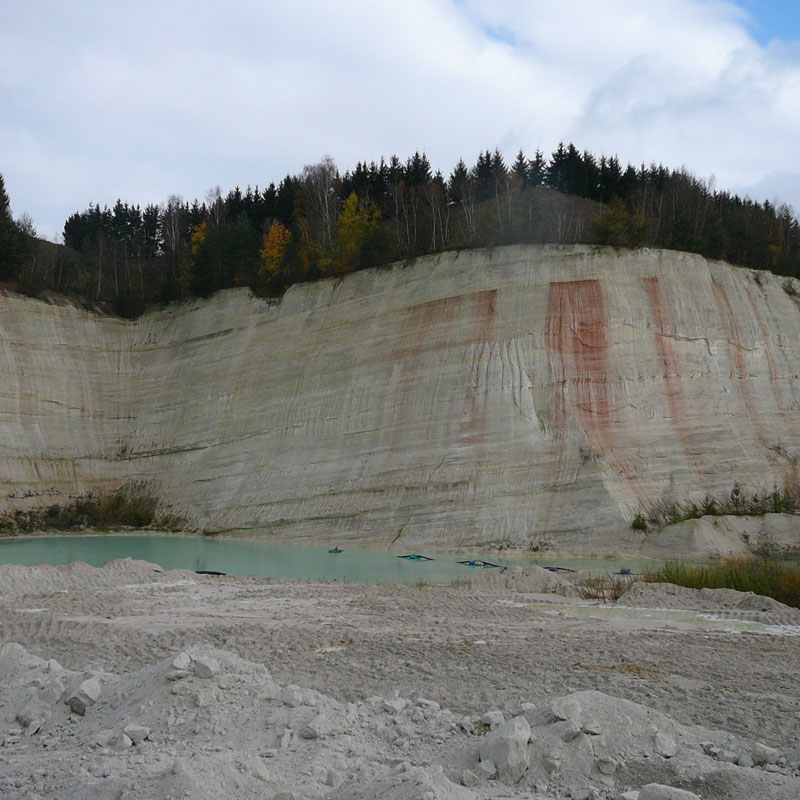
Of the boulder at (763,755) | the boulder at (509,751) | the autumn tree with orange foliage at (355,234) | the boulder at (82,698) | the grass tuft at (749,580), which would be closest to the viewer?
the boulder at (509,751)

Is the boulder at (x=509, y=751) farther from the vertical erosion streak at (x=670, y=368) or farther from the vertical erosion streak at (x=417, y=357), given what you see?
the vertical erosion streak at (x=417, y=357)

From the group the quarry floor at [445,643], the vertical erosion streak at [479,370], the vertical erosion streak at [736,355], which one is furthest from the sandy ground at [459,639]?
the vertical erosion streak at [736,355]

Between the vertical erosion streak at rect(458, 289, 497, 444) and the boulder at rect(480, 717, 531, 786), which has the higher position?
the vertical erosion streak at rect(458, 289, 497, 444)

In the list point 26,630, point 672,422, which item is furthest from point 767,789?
point 672,422

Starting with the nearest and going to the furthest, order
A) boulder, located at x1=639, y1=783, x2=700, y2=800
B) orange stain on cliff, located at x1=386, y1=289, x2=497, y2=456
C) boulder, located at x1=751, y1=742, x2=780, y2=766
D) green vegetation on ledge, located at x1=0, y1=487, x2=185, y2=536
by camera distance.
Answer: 1. boulder, located at x1=639, y1=783, x2=700, y2=800
2. boulder, located at x1=751, y1=742, x2=780, y2=766
3. orange stain on cliff, located at x1=386, y1=289, x2=497, y2=456
4. green vegetation on ledge, located at x1=0, y1=487, x2=185, y2=536

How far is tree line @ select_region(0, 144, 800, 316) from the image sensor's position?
41.0 m

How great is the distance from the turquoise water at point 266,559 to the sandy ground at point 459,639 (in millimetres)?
4932

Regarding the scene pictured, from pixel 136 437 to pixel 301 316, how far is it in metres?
11.9

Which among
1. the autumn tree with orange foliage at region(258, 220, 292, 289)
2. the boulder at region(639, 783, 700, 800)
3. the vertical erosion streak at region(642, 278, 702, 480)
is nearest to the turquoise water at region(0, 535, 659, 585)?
the vertical erosion streak at region(642, 278, 702, 480)

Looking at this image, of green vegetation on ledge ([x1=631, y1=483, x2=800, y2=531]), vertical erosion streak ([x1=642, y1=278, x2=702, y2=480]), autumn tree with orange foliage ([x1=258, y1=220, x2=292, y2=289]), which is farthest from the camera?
autumn tree with orange foliage ([x1=258, y1=220, x2=292, y2=289])

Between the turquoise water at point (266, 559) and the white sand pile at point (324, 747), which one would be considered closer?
the white sand pile at point (324, 747)

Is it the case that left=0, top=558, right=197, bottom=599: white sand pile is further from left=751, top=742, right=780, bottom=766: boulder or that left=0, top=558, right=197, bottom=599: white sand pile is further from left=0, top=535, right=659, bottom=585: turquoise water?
left=751, top=742, right=780, bottom=766: boulder

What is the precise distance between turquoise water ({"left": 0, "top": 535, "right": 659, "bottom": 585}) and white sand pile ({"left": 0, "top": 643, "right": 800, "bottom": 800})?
562 inches

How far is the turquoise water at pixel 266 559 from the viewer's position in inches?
944
